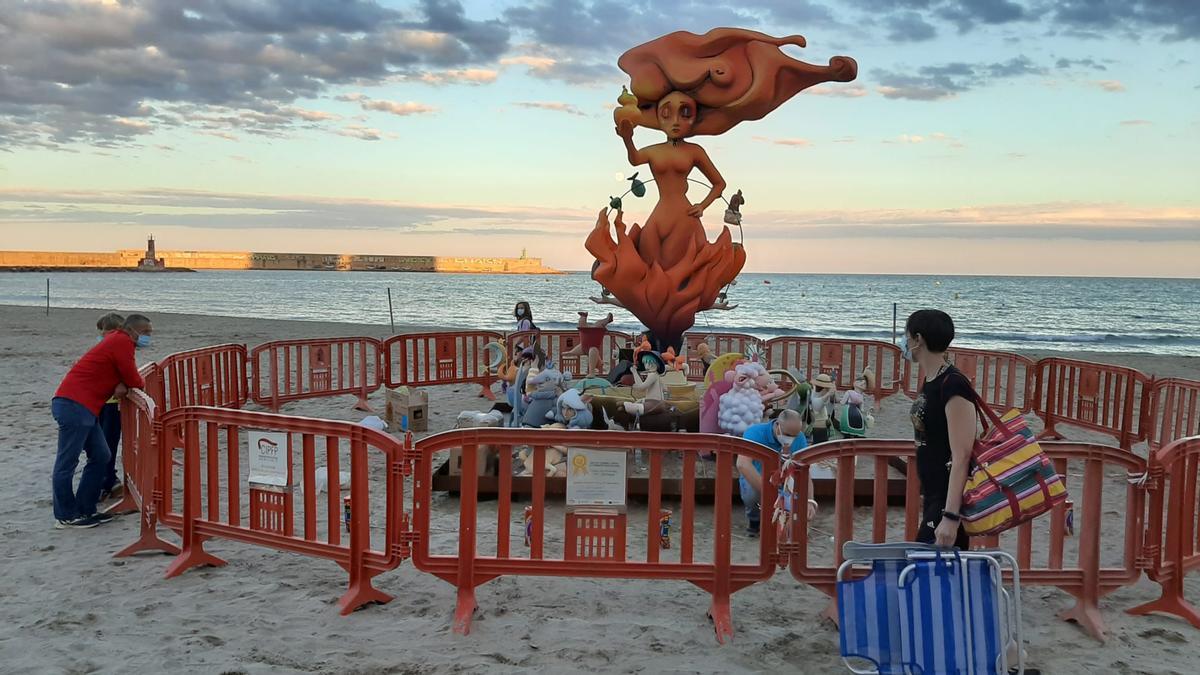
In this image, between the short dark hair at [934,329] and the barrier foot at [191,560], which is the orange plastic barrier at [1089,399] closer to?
the short dark hair at [934,329]

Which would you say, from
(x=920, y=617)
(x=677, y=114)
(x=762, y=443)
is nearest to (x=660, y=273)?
(x=677, y=114)

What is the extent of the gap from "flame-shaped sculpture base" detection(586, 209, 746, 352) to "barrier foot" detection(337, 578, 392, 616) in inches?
295

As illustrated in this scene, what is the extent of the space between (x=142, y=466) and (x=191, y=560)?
3.52 ft

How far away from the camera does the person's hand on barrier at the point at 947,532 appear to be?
374 centimetres

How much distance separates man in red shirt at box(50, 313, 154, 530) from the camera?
6156 mm

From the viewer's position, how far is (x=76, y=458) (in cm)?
629

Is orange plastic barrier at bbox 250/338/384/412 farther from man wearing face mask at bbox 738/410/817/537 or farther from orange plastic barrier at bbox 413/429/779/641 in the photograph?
orange plastic barrier at bbox 413/429/779/641

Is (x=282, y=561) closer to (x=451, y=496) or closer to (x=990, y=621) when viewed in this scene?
(x=451, y=496)

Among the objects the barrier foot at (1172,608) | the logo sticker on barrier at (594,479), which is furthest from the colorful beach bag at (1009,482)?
the barrier foot at (1172,608)

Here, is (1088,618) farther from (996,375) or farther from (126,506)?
(126,506)

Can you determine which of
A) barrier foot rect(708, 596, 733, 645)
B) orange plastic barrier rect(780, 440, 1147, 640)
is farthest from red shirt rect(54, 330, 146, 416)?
orange plastic barrier rect(780, 440, 1147, 640)

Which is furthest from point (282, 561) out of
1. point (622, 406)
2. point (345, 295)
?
point (345, 295)

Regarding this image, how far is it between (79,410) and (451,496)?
311cm

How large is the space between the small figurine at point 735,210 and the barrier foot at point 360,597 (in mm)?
8638
